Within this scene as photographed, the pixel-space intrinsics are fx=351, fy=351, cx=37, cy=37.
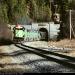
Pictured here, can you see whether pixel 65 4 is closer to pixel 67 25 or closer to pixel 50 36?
pixel 50 36

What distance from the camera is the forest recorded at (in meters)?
57.1

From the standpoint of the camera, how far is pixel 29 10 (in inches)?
2495

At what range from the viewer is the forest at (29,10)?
57.1 metres

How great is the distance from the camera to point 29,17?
64.8m

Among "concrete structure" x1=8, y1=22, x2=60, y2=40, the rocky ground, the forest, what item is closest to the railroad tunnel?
"concrete structure" x1=8, y1=22, x2=60, y2=40

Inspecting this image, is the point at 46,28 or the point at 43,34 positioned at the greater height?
the point at 46,28

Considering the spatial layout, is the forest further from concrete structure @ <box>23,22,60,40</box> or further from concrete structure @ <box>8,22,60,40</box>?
concrete structure @ <box>23,22,60,40</box>

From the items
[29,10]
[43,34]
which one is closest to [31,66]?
[43,34]

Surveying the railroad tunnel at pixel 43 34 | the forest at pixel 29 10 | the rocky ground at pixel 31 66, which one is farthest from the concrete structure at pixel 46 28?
the rocky ground at pixel 31 66

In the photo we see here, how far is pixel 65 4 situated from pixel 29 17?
8.14 meters

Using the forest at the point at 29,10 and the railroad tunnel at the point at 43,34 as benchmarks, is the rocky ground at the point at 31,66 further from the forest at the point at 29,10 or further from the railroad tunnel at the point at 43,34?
the railroad tunnel at the point at 43,34

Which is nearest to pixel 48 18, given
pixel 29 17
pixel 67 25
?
pixel 29 17

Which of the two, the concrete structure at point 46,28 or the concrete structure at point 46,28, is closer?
the concrete structure at point 46,28

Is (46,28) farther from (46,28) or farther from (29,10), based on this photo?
(29,10)
